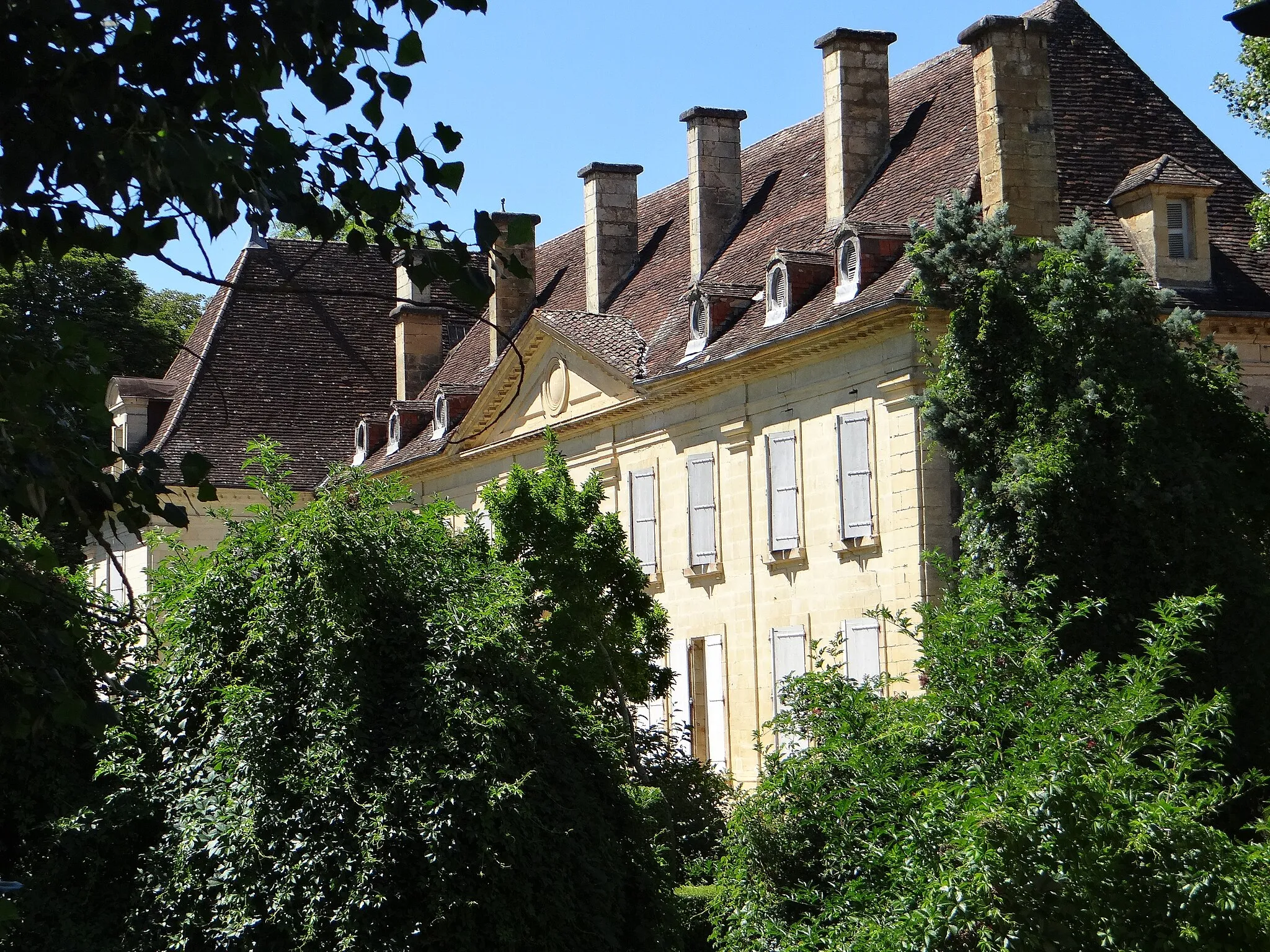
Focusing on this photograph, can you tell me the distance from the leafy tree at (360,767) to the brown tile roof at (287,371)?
26510 millimetres

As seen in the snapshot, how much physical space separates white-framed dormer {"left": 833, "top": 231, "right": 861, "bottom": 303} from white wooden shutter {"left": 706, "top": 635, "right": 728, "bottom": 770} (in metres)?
5.72

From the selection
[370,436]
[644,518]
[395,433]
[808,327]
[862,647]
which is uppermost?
[370,436]

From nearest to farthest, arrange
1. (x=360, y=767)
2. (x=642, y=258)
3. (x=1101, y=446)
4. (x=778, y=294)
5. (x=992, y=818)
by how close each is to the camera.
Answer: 1. (x=992, y=818)
2. (x=360, y=767)
3. (x=1101, y=446)
4. (x=778, y=294)
5. (x=642, y=258)

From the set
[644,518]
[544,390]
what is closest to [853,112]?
[644,518]

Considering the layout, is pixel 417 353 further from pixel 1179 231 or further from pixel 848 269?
pixel 1179 231

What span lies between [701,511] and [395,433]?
11769 mm

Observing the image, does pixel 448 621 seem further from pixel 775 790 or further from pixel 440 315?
pixel 440 315

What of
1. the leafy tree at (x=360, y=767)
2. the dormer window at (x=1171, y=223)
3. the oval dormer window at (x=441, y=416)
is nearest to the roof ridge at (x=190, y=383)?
the oval dormer window at (x=441, y=416)

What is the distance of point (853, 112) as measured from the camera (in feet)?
85.2

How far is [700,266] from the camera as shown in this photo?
2916 cm

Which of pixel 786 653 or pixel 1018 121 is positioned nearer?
pixel 1018 121

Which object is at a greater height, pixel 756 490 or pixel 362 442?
pixel 362 442

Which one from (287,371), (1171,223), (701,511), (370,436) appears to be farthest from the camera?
(287,371)

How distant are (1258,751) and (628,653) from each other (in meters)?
6.55
